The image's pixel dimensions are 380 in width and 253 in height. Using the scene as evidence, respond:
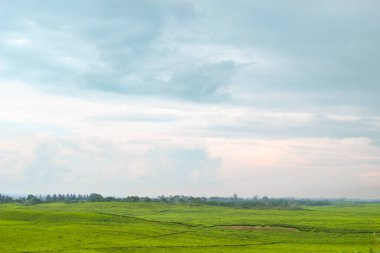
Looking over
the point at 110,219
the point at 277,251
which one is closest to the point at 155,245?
the point at 277,251

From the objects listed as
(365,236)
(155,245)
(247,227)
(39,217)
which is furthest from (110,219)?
(365,236)

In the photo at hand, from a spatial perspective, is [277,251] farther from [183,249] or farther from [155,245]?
[155,245]

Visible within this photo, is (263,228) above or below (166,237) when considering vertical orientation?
below

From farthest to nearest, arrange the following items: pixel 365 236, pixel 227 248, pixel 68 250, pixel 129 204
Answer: pixel 129 204 < pixel 365 236 < pixel 227 248 < pixel 68 250

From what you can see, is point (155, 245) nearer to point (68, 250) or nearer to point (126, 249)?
point (126, 249)

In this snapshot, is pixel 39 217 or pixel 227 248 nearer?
pixel 227 248

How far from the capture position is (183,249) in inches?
2621

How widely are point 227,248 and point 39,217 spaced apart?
5476 centimetres

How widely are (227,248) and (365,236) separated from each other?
119 ft

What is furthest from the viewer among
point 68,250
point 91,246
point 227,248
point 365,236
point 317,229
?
point 317,229

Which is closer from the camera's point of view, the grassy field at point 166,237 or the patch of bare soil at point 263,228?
the grassy field at point 166,237

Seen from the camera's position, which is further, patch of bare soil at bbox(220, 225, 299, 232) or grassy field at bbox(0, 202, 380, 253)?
patch of bare soil at bbox(220, 225, 299, 232)

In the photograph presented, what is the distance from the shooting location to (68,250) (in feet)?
201

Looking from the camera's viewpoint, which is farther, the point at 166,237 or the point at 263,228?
the point at 263,228
